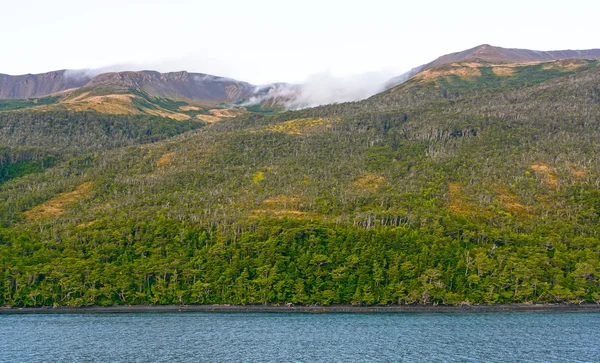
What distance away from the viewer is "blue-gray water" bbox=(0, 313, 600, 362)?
367ft

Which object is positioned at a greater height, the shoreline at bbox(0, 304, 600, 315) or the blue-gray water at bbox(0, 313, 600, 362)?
the blue-gray water at bbox(0, 313, 600, 362)

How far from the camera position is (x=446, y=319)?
154875 millimetres

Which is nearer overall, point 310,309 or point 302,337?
point 302,337

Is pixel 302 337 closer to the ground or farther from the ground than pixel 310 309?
farther from the ground

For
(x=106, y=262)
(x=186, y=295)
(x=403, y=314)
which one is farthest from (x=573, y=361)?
(x=106, y=262)

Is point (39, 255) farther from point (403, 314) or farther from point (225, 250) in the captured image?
point (403, 314)

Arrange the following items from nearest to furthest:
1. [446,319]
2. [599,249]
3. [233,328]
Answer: [233,328], [446,319], [599,249]

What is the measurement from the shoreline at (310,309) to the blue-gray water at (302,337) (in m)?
7.55

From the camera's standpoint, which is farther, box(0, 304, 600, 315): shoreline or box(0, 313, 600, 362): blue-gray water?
box(0, 304, 600, 315): shoreline

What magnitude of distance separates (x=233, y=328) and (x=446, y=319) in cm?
6267

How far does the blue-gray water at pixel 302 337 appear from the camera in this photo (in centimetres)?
11175

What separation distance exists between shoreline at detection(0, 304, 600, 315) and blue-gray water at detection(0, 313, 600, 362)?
7.55 metres

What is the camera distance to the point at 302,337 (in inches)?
5148

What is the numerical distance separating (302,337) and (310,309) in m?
44.6
